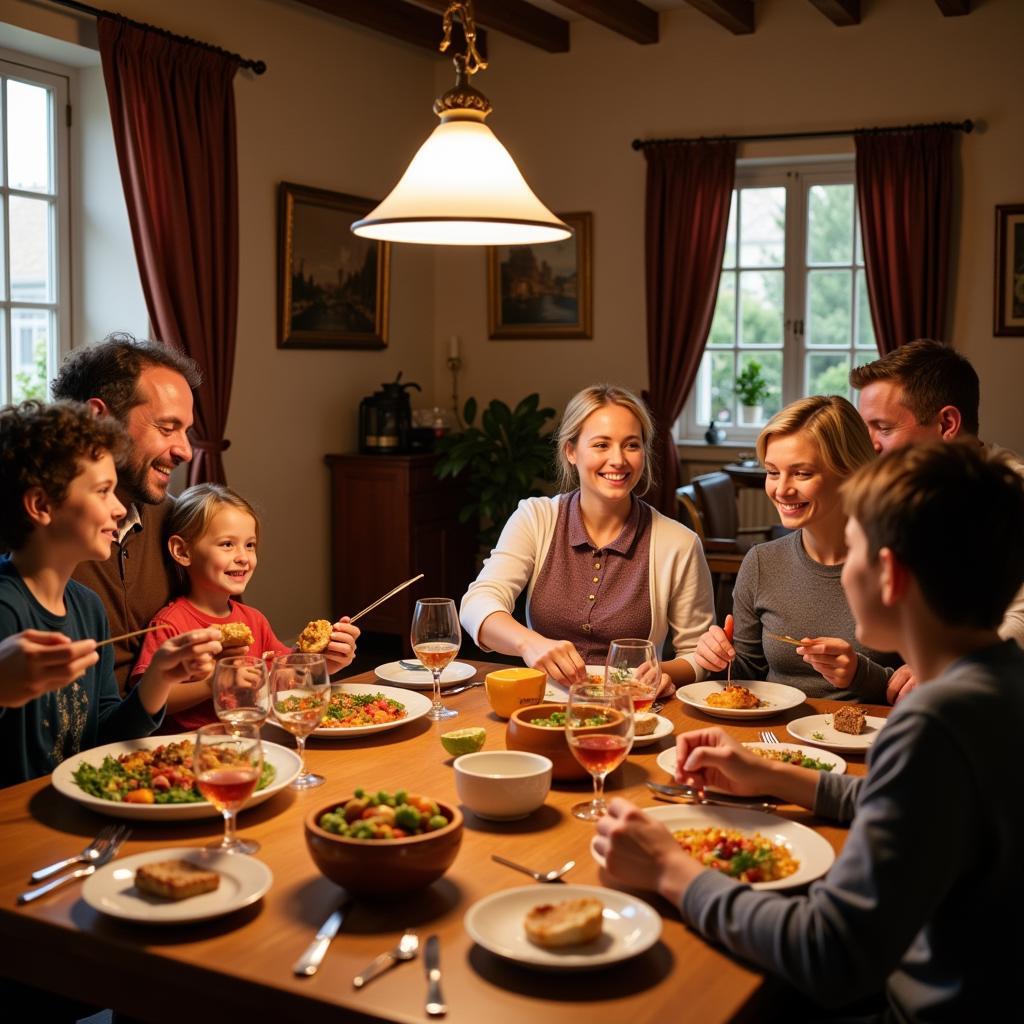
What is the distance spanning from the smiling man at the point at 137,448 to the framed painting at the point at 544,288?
177 inches

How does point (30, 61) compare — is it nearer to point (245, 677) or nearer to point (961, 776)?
point (245, 677)

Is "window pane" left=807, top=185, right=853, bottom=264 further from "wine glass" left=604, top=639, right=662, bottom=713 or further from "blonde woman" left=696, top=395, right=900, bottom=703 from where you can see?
"wine glass" left=604, top=639, right=662, bottom=713

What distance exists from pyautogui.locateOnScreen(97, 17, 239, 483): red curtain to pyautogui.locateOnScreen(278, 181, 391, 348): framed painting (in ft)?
1.69

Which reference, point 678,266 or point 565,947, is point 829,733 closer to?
point 565,947

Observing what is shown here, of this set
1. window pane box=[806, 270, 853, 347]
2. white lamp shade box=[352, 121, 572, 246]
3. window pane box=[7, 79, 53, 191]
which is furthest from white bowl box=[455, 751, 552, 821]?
window pane box=[806, 270, 853, 347]

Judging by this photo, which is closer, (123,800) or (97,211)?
(123,800)

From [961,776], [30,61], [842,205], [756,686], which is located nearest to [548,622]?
[756,686]

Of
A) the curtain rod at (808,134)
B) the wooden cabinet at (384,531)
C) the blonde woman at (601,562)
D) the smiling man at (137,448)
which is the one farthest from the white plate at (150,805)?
the curtain rod at (808,134)

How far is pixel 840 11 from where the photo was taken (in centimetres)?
591

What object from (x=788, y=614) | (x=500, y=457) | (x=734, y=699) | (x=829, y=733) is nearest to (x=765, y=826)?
(x=829, y=733)

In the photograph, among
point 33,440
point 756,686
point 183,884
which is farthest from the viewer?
point 756,686

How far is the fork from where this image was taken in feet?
4.86

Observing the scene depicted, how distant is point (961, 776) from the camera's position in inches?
49.2

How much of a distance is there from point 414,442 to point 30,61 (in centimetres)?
260
